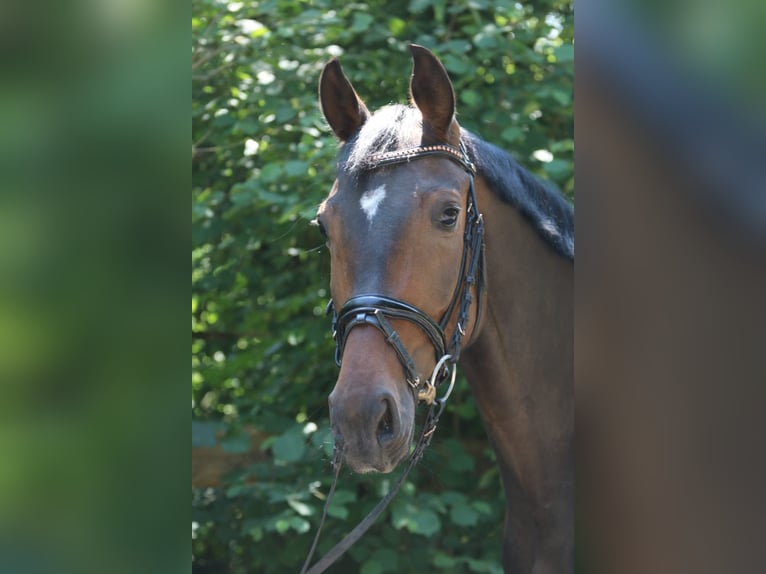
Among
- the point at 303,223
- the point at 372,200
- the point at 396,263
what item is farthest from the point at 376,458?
the point at 303,223

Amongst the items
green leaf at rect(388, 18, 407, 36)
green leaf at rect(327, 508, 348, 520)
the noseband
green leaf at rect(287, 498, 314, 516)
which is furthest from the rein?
green leaf at rect(388, 18, 407, 36)

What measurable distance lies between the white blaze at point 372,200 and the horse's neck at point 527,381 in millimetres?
404

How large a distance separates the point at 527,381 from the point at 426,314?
0.54m

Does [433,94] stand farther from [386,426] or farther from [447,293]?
[386,426]

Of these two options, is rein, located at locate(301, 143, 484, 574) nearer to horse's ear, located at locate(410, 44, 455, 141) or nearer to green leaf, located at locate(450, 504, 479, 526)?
horse's ear, located at locate(410, 44, 455, 141)

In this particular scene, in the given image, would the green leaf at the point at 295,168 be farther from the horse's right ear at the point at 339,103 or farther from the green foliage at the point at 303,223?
the horse's right ear at the point at 339,103

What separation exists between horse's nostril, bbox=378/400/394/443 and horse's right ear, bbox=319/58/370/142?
3.18ft

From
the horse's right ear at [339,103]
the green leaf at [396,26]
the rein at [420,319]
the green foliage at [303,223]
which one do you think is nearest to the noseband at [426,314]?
the rein at [420,319]

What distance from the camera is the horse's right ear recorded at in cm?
251

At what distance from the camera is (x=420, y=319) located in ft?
7.03
